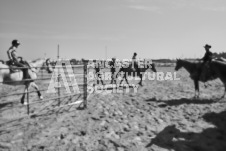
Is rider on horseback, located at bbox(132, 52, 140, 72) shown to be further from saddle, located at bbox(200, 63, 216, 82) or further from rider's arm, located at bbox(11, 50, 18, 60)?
rider's arm, located at bbox(11, 50, 18, 60)

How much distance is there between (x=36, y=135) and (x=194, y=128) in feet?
13.7

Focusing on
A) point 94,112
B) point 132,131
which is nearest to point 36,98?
point 94,112

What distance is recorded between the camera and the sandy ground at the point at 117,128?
150 inches

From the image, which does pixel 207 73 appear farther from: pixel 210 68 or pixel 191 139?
pixel 191 139

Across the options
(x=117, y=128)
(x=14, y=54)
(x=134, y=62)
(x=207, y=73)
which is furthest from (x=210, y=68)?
(x=14, y=54)

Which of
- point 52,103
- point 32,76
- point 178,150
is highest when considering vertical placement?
point 32,76

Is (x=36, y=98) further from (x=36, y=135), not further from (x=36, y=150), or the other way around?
(x=36, y=150)

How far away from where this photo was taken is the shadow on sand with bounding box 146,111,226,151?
3.87 meters

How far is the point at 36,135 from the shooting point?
408 centimetres

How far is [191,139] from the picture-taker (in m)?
4.21

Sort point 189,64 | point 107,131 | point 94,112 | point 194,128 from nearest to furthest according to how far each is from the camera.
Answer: point 107,131, point 194,128, point 94,112, point 189,64

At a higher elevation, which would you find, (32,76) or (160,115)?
(32,76)

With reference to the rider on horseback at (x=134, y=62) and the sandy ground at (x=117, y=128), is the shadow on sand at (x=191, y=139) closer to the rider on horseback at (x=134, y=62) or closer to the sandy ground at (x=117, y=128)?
the sandy ground at (x=117, y=128)

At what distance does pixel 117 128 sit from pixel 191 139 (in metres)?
1.86
